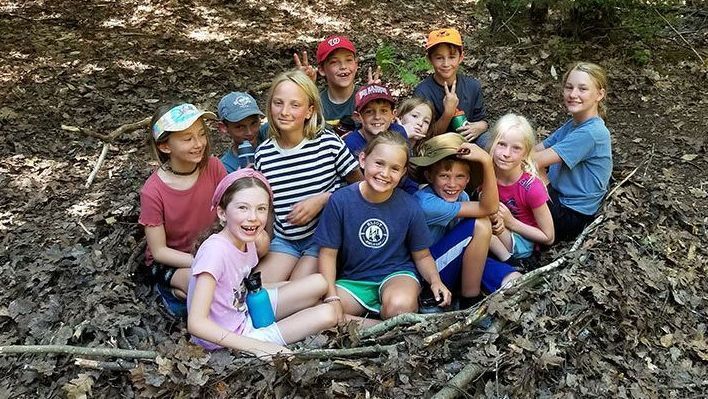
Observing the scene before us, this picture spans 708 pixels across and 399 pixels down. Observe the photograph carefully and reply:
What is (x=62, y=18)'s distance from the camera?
9.52 meters

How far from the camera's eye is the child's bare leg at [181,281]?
398cm

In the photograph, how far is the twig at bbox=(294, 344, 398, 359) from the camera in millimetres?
3277

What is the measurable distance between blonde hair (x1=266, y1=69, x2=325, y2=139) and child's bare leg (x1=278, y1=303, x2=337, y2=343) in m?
1.22

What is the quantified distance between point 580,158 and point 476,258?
3.95 feet

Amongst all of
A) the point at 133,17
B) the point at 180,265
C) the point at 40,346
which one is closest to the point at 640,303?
the point at 180,265

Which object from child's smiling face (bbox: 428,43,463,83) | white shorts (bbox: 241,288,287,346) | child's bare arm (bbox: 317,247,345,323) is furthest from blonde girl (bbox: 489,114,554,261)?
white shorts (bbox: 241,288,287,346)

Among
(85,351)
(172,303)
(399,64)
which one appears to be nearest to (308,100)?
(172,303)

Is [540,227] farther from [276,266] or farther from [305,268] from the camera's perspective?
[276,266]

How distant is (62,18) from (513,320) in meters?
8.74

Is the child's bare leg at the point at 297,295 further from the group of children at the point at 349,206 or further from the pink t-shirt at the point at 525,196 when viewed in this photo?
the pink t-shirt at the point at 525,196

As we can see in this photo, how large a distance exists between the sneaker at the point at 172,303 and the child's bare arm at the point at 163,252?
0.23 m

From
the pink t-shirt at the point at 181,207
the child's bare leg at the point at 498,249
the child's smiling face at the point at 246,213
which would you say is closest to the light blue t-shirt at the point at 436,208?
the child's bare leg at the point at 498,249

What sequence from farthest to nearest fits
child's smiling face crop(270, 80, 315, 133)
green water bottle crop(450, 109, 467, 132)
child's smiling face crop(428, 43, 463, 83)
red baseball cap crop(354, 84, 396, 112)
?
green water bottle crop(450, 109, 467, 132) → child's smiling face crop(428, 43, 463, 83) → red baseball cap crop(354, 84, 396, 112) → child's smiling face crop(270, 80, 315, 133)

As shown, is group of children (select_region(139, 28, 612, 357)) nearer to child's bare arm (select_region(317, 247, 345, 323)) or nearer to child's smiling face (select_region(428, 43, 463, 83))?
child's bare arm (select_region(317, 247, 345, 323))
